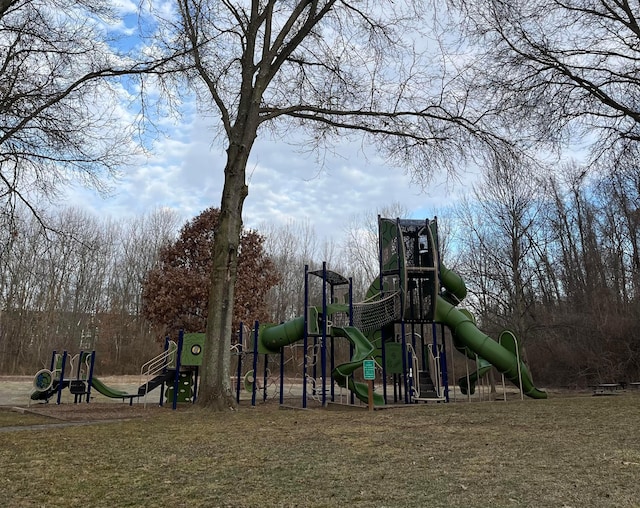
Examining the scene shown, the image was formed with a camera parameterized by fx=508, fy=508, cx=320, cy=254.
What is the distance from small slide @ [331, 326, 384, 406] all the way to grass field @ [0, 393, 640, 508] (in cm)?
365

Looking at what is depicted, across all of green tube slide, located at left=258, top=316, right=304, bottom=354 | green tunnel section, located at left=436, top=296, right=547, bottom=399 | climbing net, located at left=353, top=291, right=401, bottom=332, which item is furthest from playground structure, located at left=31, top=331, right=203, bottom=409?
green tunnel section, located at left=436, top=296, right=547, bottom=399

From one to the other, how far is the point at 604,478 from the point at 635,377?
2063 centimetres

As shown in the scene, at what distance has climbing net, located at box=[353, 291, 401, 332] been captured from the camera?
14469mm

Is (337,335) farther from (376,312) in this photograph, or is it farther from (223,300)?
(223,300)

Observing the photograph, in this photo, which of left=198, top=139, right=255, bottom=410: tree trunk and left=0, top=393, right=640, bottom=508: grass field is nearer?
left=0, top=393, right=640, bottom=508: grass field

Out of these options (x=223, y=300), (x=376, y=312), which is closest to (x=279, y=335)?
(x=376, y=312)

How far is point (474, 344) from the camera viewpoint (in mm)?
14898

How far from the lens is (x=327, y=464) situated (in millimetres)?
5180

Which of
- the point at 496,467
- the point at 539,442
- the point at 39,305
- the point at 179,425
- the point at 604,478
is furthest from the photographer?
the point at 39,305

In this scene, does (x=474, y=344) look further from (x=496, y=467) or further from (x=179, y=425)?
(x=496, y=467)

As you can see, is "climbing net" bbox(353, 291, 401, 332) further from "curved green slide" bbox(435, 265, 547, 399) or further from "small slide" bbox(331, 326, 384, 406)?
"curved green slide" bbox(435, 265, 547, 399)

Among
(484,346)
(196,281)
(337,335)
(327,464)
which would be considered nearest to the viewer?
(327,464)

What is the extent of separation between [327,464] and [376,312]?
9.97 metres

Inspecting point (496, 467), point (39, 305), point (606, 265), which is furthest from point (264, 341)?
point (39, 305)
